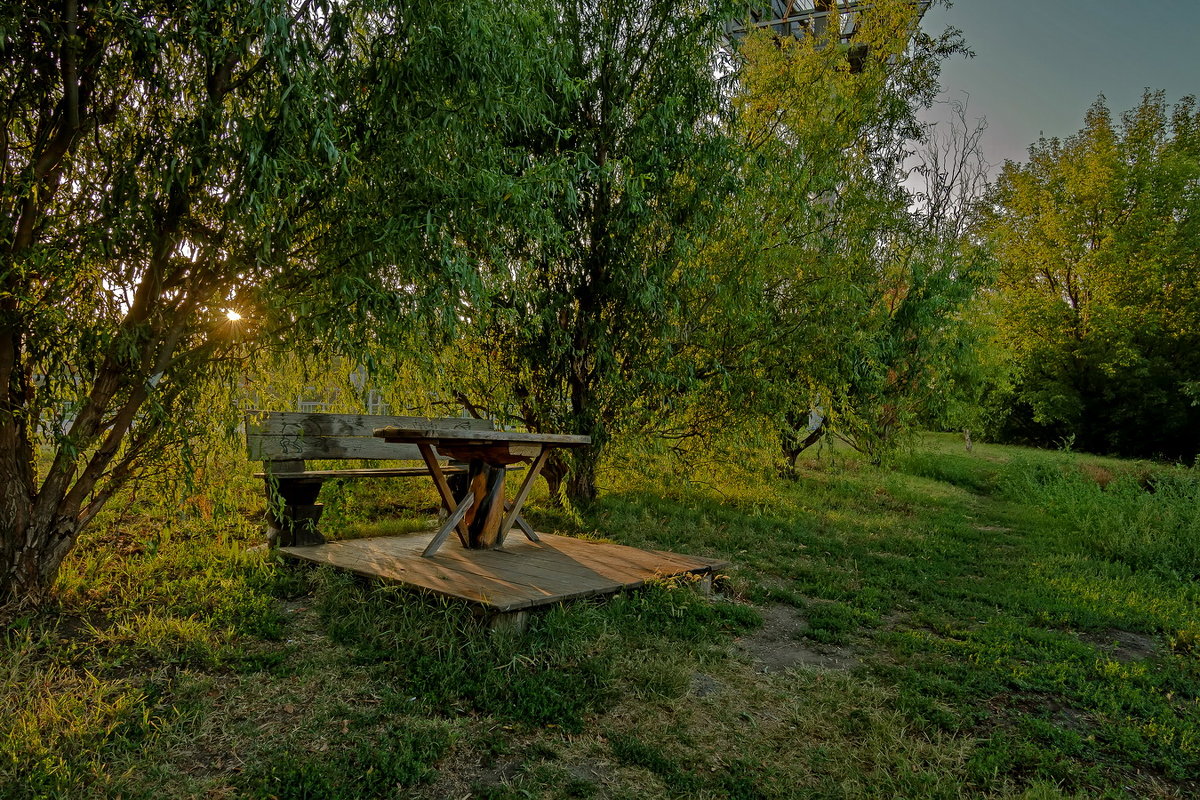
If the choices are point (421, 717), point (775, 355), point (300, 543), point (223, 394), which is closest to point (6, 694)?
point (421, 717)

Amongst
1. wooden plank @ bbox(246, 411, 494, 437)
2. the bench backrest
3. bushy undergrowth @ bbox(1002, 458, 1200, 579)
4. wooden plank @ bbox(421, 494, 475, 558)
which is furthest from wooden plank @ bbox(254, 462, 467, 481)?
bushy undergrowth @ bbox(1002, 458, 1200, 579)

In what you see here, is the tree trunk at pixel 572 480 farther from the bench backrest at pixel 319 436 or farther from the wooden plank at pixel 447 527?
the wooden plank at pixel 447 527

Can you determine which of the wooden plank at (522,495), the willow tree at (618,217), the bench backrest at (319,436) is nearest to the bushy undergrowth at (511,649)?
the bench backrest at (319,436)

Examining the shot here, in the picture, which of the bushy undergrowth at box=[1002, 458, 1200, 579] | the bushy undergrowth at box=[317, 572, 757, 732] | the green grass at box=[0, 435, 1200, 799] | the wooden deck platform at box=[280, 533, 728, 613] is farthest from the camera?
the bushy undergrowth at box=[1002, 458, 1200, 579]

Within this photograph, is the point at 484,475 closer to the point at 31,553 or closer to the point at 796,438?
the point at 31,553

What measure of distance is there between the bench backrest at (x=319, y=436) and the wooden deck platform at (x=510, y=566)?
71 cm

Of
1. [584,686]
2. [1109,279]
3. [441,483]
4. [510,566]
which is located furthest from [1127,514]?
[1109,279]

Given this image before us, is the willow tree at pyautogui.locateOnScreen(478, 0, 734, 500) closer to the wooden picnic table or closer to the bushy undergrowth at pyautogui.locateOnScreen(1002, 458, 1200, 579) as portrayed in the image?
the wooden picnic table

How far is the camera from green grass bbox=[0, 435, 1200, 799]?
8.72 feet

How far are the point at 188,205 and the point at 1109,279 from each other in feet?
88.1

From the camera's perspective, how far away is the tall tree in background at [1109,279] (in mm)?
21344

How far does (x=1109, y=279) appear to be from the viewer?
22.4 metres

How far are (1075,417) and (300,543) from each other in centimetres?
2610

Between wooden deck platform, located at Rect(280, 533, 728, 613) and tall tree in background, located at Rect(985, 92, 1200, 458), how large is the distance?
19453 millimetres
